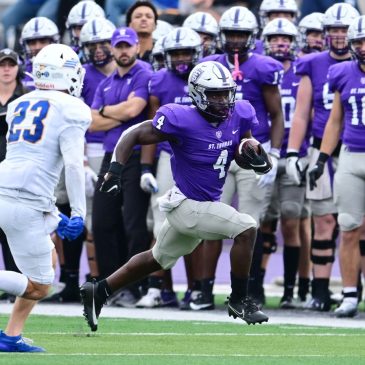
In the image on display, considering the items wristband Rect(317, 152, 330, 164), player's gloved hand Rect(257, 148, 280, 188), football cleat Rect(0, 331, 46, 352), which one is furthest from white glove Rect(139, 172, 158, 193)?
football cleat Rect(0, 331, 46, 352)

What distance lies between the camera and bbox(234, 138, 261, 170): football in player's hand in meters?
9.57

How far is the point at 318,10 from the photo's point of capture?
1623 cm

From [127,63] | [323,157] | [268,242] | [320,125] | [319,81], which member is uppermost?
[127,63]

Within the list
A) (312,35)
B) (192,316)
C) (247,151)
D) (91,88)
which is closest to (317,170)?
(192,316)

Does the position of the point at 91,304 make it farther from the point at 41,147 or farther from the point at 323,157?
the point at 323,157

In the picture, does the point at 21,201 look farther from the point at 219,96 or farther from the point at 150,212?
the point at 150,212

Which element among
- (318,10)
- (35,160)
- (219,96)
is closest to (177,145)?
(219,96)

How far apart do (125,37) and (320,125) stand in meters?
1.64

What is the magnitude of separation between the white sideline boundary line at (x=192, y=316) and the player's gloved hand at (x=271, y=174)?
963 mm

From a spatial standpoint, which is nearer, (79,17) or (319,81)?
(319,81)

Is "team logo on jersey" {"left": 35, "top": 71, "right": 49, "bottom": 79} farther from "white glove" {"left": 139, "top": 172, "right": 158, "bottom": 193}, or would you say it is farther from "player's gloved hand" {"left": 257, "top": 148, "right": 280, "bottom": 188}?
"player's gloved hand" {"left": 257, "top": 148, "right": 280, "bottom": 188}

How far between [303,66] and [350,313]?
6.53ft

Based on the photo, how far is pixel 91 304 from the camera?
9703mm

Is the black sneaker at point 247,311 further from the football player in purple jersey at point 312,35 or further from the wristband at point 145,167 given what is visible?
the football player in purple jersey at point 312,35
